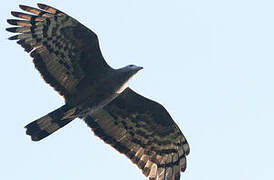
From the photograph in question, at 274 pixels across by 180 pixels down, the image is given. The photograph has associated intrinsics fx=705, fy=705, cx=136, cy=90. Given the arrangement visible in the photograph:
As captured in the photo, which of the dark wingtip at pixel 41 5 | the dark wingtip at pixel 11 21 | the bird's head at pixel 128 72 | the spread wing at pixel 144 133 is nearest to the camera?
the dark wingtip at pixel 41 5

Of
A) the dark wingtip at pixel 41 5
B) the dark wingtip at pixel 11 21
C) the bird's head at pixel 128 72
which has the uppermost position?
the dark wingtip at pixel 41 5

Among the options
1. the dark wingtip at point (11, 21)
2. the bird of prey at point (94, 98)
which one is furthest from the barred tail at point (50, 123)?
the dark wingtip at point (11, 21)

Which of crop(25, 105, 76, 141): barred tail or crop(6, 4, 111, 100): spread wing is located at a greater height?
crop(6, 4, 111, 100): spread wing

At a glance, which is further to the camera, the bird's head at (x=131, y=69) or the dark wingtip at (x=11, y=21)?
the dark wingtip at (x=11, y=21)

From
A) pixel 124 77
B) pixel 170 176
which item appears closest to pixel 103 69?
pixel 124 77

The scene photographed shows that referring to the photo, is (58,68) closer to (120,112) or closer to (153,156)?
(120,112)

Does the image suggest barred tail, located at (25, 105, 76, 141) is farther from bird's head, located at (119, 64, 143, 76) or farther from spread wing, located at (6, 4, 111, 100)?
bird's head, located at (119, 64, 143, 76)

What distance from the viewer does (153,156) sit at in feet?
59.5

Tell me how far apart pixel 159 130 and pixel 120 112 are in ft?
3.66

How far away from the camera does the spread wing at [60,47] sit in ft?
56.6

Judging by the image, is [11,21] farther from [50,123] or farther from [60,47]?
[50,123]

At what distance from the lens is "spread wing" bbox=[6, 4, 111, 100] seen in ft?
56.6

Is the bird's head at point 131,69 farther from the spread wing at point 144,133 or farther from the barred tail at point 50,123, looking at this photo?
the barred tail at point 50,123

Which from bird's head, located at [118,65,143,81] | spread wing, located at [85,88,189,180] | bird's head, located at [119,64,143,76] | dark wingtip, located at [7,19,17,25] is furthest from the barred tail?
dark wingtip, located at [7,19,17,25]
